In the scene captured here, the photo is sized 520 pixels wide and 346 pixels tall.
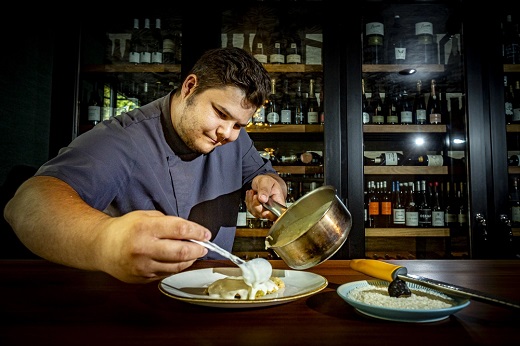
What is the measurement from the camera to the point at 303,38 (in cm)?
A: 279

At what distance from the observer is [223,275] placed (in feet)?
3.08

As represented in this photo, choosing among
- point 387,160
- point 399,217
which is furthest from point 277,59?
point 399,217

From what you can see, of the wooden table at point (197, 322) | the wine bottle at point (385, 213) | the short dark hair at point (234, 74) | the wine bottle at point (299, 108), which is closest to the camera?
the wooden table at point (197, 322)

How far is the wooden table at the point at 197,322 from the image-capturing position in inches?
21.7

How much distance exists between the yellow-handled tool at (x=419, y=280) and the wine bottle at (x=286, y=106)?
1.94 meters

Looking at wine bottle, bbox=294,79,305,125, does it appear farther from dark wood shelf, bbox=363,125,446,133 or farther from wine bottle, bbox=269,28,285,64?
dark wood shelf, bbox=363,125,446,133

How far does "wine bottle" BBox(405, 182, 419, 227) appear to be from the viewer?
8.59 feet

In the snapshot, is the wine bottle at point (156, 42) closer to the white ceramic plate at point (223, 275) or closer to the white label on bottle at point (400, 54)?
the white label on bottle at point (400, 54)

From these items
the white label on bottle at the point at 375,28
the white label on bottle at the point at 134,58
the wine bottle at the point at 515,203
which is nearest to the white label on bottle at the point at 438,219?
the wine bottle at the point at 515,203

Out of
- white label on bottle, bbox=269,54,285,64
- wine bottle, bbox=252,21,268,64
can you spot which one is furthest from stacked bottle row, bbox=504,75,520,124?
wine bottle, bbox=252,21,268,64

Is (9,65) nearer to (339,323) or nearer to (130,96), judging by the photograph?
(130,96)

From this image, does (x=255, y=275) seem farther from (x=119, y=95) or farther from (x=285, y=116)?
(x=119, y=95)

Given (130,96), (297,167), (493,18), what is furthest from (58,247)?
(493,18)

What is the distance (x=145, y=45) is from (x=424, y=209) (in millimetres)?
2377
